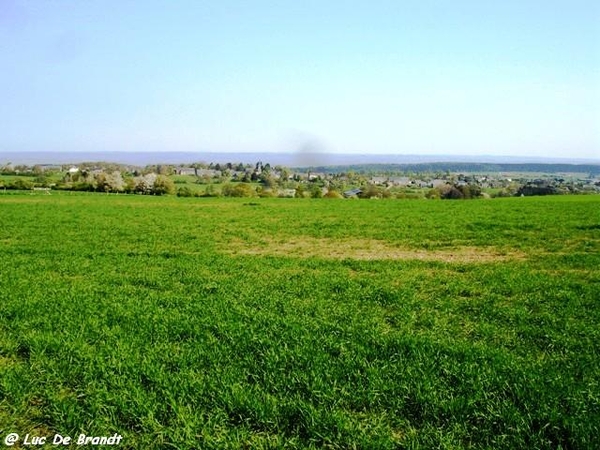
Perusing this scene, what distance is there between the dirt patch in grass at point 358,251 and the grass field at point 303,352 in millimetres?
1170

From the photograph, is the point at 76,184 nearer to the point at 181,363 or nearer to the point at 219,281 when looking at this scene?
the point at 219,281

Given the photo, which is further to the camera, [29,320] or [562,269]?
[562,269]

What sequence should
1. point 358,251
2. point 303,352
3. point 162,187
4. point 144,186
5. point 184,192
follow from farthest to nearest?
1. point 144,186
2. point 162,187
3. point 184,192
4. point 358,251
5. point 303,352

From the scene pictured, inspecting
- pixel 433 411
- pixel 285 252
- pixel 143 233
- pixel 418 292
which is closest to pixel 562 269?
pixel 418 292

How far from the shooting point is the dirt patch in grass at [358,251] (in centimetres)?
1413

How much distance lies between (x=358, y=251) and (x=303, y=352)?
9.80m

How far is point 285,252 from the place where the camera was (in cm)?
1537

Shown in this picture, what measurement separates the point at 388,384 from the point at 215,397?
2021 millimetres

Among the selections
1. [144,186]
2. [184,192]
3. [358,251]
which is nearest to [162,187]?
[144,186]

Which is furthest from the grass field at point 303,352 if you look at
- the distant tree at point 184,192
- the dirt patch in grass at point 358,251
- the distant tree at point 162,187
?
the distant tree at point 162,187

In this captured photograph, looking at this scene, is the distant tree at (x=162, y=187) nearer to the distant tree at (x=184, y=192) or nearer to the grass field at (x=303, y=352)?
the distant tree at (x=184, y=192)

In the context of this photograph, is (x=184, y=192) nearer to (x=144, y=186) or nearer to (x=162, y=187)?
(x=162, y=187)

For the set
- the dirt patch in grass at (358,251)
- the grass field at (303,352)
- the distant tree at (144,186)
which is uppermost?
the distant tree at (144,186)

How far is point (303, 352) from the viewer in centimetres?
593
